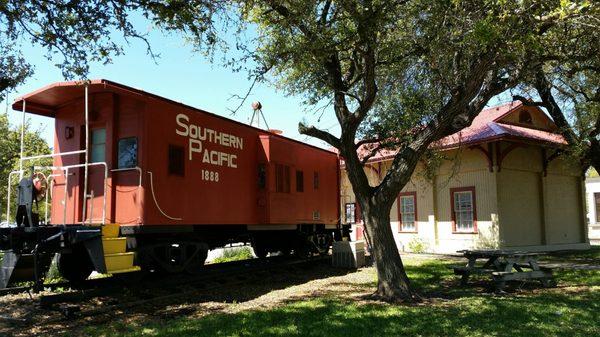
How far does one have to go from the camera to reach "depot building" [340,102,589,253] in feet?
59.5

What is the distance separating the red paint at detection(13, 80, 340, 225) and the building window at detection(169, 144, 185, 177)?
0.32 ft

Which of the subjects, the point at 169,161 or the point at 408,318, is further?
the point at 169,161

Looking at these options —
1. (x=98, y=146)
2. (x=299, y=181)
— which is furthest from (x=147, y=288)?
(x=299, y=181)

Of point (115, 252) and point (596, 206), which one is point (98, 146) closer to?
point (115, 252)

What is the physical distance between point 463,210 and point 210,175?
1172 cm

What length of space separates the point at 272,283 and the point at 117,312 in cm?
390

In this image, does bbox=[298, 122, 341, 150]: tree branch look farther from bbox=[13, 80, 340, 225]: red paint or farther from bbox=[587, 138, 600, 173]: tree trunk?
bbox=[587, 138, 600, 173]: tree trunk

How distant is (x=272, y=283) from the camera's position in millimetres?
11281

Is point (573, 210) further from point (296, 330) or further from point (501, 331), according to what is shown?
point (296, 330)

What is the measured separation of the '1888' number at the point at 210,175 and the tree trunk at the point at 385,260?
311cm

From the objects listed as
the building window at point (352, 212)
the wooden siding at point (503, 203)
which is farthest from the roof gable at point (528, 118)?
the building window at point (352, 212)

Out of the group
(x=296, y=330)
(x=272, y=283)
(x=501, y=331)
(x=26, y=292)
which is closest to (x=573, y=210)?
(x=272, y=283)

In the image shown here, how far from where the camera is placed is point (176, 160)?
9.56 m

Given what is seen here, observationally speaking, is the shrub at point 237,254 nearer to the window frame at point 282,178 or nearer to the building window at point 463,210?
the window frame at point 282,178
